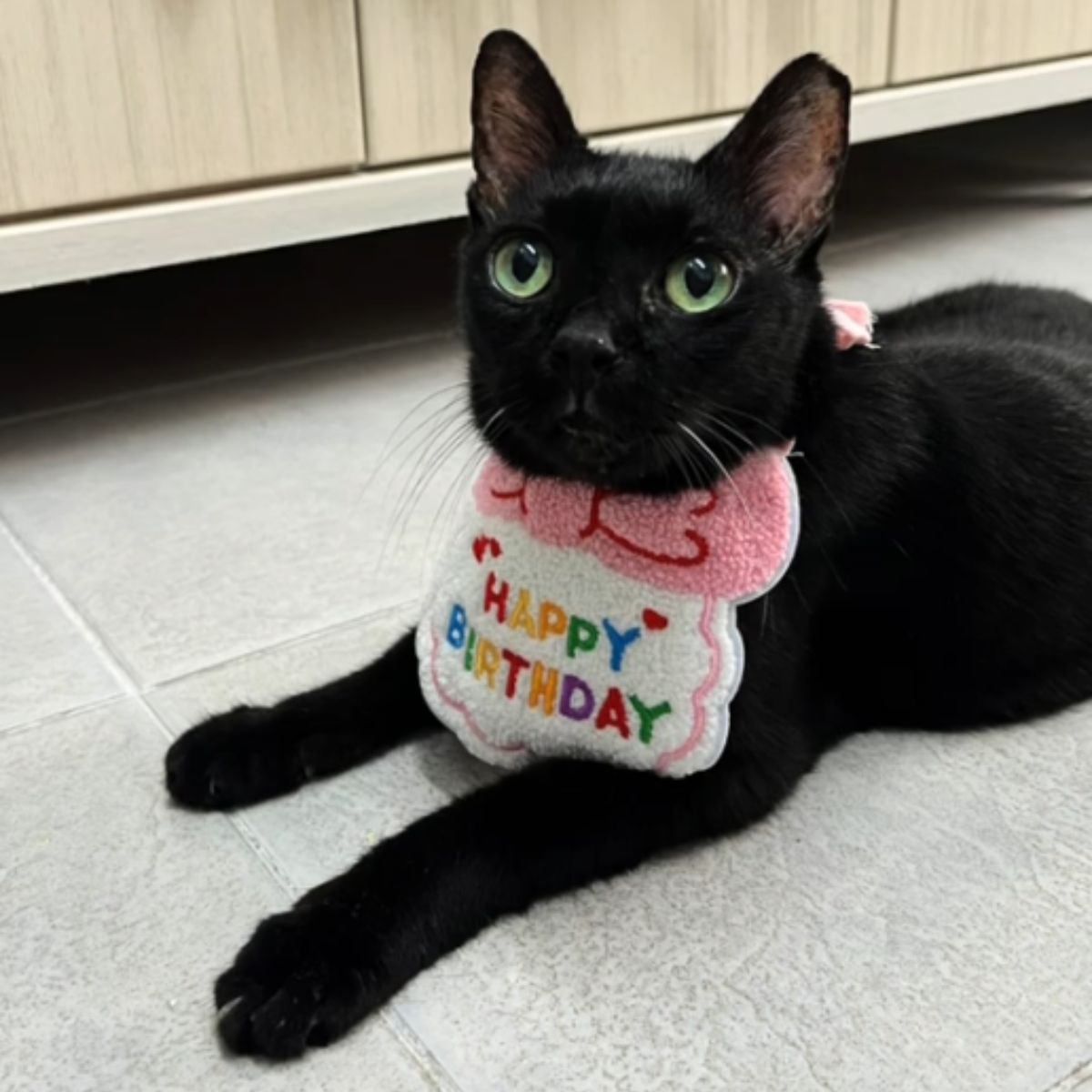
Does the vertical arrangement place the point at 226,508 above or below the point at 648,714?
below

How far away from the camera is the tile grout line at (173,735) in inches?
29.0

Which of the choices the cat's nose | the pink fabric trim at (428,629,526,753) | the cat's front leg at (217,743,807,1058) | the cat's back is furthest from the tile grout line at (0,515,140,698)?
the cat's back

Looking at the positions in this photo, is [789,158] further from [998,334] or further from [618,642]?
[998,334]

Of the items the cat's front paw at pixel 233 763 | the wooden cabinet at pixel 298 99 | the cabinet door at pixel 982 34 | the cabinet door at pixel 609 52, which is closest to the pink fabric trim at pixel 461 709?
the cat's front paw at pixel 233 763

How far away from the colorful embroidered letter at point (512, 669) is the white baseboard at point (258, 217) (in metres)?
0.63

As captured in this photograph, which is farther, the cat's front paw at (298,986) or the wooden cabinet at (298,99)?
the wooden cabinet at (298,99)

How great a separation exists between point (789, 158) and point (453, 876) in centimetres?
48

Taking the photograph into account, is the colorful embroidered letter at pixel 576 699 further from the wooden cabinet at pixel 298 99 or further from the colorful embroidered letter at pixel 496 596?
the wooden cabinet at pixel 298 99

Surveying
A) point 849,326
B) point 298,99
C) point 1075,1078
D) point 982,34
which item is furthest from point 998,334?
point 982,34

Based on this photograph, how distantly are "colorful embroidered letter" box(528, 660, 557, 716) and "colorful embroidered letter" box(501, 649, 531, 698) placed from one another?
0.01 m

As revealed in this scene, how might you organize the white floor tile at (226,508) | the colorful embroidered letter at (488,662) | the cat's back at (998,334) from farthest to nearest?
the white floor tile at (226,508)
the cat's back at (998,334)
the colorful embroidered letter at (488,662)

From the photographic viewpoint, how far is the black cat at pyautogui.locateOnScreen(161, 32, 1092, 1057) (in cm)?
78

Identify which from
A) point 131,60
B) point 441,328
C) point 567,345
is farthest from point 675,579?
point 441,328

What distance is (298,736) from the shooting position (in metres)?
0.96
